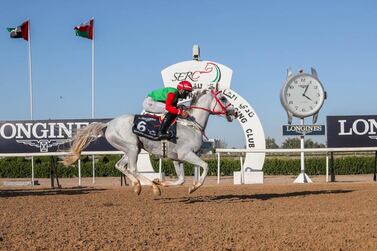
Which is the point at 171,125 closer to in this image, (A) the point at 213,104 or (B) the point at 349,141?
(A) the point at 213,104

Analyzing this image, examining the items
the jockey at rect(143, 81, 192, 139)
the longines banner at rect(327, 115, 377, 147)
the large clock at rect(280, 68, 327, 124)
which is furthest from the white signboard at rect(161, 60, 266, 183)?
the jockey at rect(143, 81, 192, 139)

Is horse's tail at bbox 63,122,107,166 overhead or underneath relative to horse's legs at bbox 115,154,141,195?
overhead

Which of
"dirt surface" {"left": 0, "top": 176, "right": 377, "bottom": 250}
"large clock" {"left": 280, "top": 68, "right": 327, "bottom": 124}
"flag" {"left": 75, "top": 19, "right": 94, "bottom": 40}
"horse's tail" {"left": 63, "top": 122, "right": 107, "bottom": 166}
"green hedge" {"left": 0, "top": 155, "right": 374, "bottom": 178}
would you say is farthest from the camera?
"green hedge" {"left": 0, "top": 155, "right": 374, "bottom": 178}

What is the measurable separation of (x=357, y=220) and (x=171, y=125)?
180 inches

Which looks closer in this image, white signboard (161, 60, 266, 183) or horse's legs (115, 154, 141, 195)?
horse's legs (115, 154, 141, 195)

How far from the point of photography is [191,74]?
21031mm

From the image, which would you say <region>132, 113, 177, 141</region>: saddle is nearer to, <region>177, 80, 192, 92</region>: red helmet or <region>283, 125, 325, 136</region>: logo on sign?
<region>177, 80, 192, 92</region>: red helmet

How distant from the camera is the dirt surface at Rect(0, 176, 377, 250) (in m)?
5.93

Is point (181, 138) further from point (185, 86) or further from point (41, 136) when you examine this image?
point (41, 136)

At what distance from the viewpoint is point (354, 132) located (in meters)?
20.7

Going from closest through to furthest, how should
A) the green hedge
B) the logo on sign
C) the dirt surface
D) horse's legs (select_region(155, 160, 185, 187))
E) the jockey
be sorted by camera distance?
the dirt surface, the jockey, horse's legs (select_region(155, 160, 185, 187)), the logo on sign, the green hedge

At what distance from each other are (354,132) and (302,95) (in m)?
2.26

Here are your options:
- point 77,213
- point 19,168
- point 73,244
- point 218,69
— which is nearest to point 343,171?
point 218,69

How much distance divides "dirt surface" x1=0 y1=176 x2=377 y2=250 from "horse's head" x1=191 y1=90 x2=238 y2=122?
1.78m
